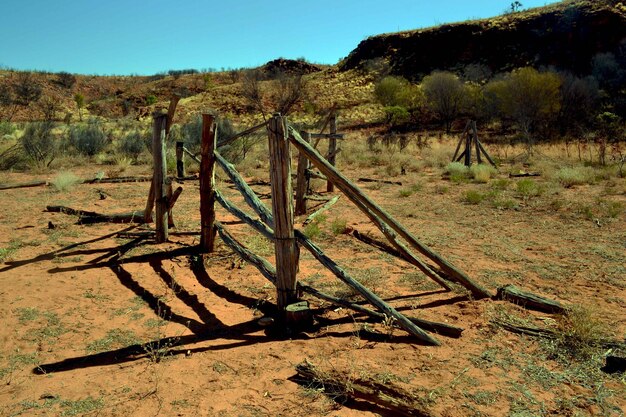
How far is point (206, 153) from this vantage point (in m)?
5.63

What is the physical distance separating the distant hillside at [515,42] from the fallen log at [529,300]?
30223 millimetres

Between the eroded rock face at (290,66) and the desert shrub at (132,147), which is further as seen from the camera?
the eroded rock face at (290,66)

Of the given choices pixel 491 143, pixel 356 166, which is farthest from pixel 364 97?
pixel 356 166

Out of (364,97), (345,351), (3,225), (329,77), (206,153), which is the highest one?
(329,77)

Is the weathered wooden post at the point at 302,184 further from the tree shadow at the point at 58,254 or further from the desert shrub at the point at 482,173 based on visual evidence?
the desert shrub at the point at 482,173

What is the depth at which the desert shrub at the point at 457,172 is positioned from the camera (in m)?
12.2

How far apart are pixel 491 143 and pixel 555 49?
16.6 m

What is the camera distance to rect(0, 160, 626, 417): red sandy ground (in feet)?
9.80

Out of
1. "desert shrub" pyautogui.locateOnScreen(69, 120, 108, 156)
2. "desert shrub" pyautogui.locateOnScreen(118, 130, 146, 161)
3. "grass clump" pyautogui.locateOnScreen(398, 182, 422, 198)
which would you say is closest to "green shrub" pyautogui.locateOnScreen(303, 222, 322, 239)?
"grass clump" pyautogui.locateOnScreen(398, 182, 422, 198)

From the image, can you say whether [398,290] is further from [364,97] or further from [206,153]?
[364,97]

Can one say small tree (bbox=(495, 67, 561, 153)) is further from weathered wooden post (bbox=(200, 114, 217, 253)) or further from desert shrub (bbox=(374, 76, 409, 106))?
weathered wooden post (bbox=(200, 114, 217, 253))

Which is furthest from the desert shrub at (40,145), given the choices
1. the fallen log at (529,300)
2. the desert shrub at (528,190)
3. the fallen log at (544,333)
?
the fallen log at (544,333)

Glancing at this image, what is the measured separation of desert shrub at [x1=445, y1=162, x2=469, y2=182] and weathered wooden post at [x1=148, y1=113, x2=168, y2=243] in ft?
27.0

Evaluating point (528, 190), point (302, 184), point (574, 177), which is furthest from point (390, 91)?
point (302, 184)
